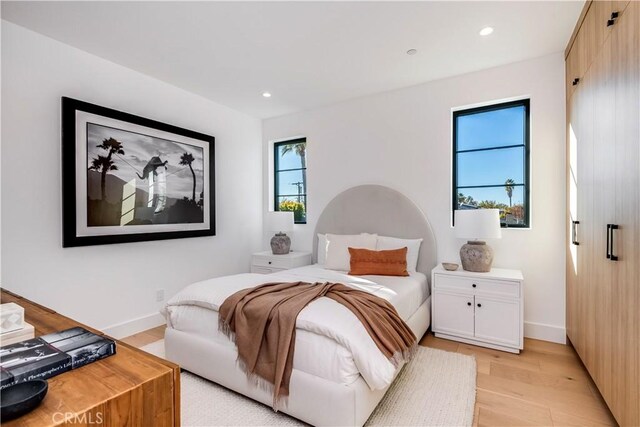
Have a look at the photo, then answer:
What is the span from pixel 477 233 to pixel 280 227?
7.58 feet

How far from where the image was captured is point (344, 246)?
3518 mm

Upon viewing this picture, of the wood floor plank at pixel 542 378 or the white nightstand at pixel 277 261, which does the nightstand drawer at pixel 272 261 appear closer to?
the white nightstand at pixel 277 261

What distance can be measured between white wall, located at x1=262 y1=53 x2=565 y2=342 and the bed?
0.39 m

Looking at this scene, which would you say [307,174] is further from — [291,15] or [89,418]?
[89,418]

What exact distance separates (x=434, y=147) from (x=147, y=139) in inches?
120

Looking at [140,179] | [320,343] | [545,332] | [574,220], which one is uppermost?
[140,179]

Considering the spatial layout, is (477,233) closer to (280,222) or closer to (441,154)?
(441,154)

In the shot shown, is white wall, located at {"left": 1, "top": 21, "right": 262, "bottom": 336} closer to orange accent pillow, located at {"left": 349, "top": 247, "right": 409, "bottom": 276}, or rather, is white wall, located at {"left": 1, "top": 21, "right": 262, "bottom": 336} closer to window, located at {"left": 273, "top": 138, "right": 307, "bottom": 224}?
window, located at {"left": 273, "top": 138, "right": 307, "bottom": 224}

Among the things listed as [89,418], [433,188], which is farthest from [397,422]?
[433,188]

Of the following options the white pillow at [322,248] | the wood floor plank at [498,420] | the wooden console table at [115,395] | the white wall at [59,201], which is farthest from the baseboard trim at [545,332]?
the white wall at [59,201]

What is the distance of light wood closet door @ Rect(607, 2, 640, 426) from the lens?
4.74 feet

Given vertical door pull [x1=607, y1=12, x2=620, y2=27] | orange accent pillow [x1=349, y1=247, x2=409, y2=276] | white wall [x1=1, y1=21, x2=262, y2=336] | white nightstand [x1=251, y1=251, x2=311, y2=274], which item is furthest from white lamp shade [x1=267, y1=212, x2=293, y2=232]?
vertical door pull [x1=607, y1=12, x2=620, y2=27]

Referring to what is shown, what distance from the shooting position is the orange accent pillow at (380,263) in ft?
10.2

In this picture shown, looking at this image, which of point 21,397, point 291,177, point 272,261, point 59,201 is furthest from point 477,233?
point 59,201
